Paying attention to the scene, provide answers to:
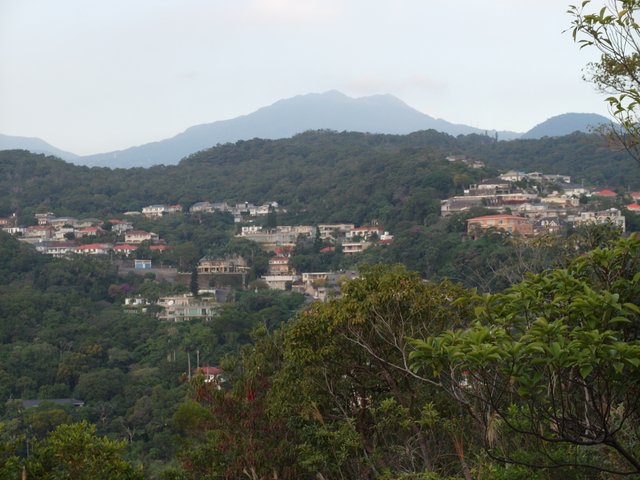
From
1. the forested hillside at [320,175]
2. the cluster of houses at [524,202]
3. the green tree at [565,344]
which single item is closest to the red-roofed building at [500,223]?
the cluster of houses at [524,202]

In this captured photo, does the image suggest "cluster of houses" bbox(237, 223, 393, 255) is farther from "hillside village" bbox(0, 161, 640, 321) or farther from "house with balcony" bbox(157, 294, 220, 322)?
"house with balcony" bbox(157, 294, 220, 322)

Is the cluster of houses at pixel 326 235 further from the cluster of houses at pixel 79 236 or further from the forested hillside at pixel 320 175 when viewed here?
the cluster of houses at pixel 79 236

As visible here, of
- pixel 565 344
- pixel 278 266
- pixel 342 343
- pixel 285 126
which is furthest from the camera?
pixel 285 126

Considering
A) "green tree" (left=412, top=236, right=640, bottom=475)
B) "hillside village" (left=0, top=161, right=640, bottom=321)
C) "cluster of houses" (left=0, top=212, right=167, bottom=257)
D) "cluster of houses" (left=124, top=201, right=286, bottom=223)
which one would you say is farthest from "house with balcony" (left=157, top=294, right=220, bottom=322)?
"green tree" (left=412, top=236, right=640, bottom=475)

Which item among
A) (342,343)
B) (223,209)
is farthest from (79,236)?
(342,343)

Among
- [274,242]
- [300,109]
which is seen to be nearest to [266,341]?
[274,242]

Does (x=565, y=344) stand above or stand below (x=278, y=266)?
above

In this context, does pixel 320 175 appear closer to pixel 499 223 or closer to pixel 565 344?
pixel 499 223

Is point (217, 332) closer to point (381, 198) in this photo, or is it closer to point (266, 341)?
point (266, 341)
